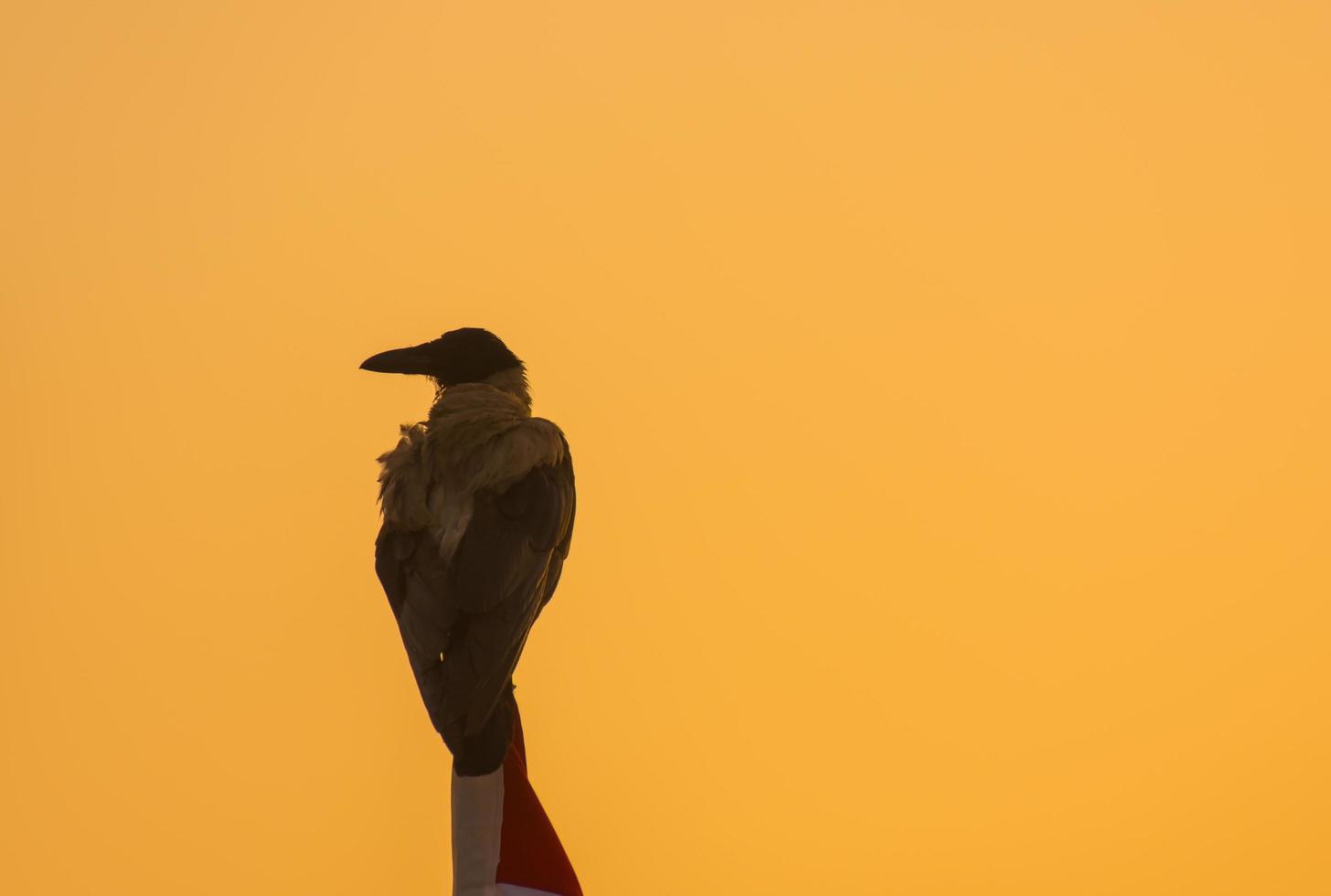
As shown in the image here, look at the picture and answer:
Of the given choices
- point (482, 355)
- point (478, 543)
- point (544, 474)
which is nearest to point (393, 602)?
point (478, 543)

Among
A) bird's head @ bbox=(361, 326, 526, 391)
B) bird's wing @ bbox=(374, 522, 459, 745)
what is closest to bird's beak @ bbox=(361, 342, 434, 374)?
bird's head @ bbox=(361, 326, 526, 391)

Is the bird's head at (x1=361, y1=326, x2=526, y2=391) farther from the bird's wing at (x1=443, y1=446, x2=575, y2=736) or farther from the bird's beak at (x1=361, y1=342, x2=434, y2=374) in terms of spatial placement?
the bird's wing at (x1=443, y1=446, x2=575, y2=736)

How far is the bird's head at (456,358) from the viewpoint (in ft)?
5.15

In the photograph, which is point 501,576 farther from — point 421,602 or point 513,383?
point 513,383

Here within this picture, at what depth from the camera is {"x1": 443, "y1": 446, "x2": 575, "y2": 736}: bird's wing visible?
4.29 feet

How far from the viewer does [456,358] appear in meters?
1.59

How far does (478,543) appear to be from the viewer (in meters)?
1.41

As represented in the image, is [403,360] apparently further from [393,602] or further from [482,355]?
[393,602]

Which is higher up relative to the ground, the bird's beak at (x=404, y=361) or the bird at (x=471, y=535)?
the bird's beak at (x=404, y=361)

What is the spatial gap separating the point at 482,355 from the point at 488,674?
0.45 m

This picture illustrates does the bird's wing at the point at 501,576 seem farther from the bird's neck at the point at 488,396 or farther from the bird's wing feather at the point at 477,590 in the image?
the bird's neck at the point at 488,396

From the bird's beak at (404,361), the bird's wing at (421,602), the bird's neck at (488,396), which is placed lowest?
the bird's wing at (421,602)

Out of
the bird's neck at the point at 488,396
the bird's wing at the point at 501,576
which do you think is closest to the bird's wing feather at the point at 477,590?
the bird's wing at the point at 501,576

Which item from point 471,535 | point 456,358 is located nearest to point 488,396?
point 456,358
